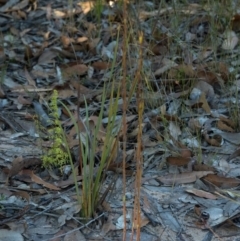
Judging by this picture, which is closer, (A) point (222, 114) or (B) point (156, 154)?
(B) point (156, 154)

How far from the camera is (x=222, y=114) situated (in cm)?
357

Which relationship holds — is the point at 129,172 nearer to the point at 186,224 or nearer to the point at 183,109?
the point at 186,224

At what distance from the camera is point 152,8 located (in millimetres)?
4637

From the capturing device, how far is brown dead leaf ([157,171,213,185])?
3020 millimetres

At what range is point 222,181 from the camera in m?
2.98

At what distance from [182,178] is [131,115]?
0.61 m

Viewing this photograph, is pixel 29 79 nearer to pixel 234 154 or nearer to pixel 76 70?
pixel 76 70

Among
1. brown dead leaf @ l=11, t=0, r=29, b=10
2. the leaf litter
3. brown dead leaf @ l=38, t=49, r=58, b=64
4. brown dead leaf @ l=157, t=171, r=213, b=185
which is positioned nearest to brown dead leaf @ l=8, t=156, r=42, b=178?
the leaf litter

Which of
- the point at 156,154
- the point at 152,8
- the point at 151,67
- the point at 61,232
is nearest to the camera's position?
the point at 61,232

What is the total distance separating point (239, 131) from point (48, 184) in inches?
37.0

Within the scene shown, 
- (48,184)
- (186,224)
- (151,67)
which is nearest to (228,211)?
(186,224)

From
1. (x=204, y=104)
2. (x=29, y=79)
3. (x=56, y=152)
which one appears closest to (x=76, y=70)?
(x=29, y=79)

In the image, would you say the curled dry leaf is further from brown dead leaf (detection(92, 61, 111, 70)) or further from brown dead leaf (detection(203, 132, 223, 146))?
brown dead leaf (detection(203, 132, 223, 146))

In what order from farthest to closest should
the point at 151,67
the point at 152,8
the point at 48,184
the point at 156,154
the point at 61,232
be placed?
1. the point at 152,8
2. the point at 151,67
3. the point at 156,154
4. the point at 48,184
5. the point at 61,232
